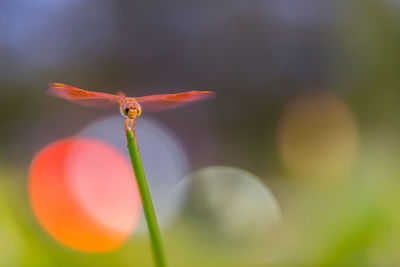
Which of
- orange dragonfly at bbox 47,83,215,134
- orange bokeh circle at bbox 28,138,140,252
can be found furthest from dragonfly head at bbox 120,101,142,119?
orange bokeh circle at bbox 28,138,140,252

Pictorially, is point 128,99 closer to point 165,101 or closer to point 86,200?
point 165,101

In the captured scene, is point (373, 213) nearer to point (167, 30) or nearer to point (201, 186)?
point (201, 186)

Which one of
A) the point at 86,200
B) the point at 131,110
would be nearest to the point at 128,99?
the point at 131,110

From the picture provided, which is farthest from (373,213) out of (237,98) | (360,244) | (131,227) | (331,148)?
(237,98)

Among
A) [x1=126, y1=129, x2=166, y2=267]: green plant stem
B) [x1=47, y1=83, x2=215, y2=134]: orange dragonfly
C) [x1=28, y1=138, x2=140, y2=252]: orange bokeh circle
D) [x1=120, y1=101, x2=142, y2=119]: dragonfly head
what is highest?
[x1=28, y1=138, x2=140, y2=252]: orange bokeh circle

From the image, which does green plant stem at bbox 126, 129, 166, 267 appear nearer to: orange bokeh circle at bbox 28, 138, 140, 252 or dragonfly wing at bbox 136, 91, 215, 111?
dragonfly wing at bbox 136, 91, 215, 111

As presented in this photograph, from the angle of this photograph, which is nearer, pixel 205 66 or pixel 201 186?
pixel 201 186
